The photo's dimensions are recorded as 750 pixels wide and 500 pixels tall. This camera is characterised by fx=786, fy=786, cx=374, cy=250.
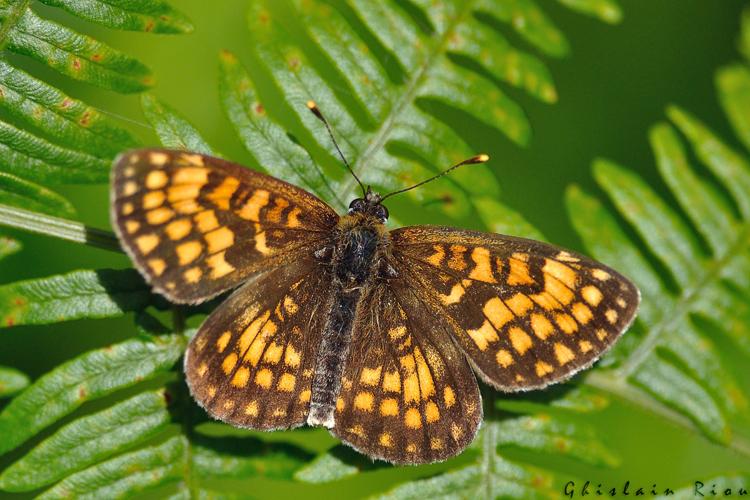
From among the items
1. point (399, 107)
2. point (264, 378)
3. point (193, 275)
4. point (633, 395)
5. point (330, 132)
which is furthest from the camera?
point (633, 395)

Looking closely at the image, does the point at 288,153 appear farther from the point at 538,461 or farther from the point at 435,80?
the point at 538,461

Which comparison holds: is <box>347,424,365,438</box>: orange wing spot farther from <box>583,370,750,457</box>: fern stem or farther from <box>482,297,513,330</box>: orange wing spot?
<box>583,370,750,457</box>: fern stem

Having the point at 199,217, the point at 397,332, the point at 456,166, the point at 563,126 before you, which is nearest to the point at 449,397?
the point at 397,332

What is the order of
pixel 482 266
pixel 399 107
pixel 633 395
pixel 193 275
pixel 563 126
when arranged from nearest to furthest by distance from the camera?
pixel 193 275, pixel 482 266, pixel 399 107, pixel 633 395, pixel 563 126

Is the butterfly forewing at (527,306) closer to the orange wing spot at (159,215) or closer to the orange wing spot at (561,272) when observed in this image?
the orange wing spot at (561,272)

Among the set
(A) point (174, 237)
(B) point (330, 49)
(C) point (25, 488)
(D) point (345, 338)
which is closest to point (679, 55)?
(B) point (330, 49)

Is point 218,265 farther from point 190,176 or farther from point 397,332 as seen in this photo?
point 397,332
